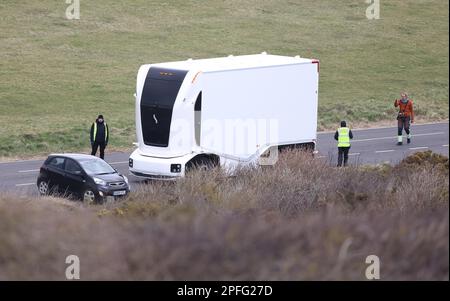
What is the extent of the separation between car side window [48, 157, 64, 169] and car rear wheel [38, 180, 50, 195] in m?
0.48

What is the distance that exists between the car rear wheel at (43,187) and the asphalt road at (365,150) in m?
0.20

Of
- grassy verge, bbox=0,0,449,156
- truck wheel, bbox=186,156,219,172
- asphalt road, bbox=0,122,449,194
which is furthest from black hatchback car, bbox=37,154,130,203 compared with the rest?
grassy verge, bbox=0,0,449,156

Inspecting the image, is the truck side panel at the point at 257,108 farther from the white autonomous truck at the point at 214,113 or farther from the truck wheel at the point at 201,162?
the truck wheel at the point at 201,162

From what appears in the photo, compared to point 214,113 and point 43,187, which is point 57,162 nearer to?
point 43,187

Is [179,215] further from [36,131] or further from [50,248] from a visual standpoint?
[36,131]

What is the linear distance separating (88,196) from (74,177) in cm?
79

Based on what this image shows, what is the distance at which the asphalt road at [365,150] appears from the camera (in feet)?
93.8

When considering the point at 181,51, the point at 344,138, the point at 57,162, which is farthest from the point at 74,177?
the point at 181,51

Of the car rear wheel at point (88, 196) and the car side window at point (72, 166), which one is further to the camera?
the car side window at point (72, 166)

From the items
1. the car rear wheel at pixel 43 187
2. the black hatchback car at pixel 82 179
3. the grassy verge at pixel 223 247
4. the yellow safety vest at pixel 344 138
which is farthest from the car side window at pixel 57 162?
the grassy verge at pixel 223 247

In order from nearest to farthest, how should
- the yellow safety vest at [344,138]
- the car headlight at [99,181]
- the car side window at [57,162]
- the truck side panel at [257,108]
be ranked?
the car headlight at [99,181] < the car side window at [57,162] < the truck side panel at [257,108] < the yellow safety vest at [344,138]

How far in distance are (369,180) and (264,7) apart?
39250 millimetres

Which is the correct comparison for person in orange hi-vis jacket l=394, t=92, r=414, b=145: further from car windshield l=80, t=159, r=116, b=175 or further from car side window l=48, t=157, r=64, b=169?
car side window l=48, t=157, r=64, b=169

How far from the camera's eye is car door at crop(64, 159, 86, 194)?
82.0 ft
